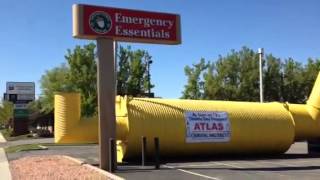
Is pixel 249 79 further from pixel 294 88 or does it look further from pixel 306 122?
pixel 306 122

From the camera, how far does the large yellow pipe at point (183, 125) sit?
70.1 ft

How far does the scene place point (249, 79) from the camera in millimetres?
61844

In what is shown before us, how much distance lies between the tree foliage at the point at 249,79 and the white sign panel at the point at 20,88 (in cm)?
3238

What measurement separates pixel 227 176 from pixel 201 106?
8.90m

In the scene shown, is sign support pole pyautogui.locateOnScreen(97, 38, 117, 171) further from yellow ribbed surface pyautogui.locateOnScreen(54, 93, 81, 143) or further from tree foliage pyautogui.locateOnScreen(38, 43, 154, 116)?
tree foliage pyautogui.locateOnScreen(38, 43, 154, 116)

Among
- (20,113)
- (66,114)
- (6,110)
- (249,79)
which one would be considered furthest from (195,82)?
(6,110)

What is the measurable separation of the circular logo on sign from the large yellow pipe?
323 cm

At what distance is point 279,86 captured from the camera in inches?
2495

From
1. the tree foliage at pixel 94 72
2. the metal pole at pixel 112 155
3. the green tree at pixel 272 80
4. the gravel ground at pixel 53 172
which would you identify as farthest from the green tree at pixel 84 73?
the metal pole at pixel 112 155

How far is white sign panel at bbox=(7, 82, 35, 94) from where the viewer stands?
8900 centimetres

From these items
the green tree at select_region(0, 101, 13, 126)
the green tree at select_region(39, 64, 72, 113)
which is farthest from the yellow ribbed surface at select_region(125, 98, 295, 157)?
the green tree at select_region(0, 101, 13, 126)

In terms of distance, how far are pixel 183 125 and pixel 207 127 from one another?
1.33 m

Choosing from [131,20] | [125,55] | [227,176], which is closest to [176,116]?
[131,20]

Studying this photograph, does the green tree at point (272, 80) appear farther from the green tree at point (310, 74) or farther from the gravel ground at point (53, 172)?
the gravel ground at point (53, 172)
